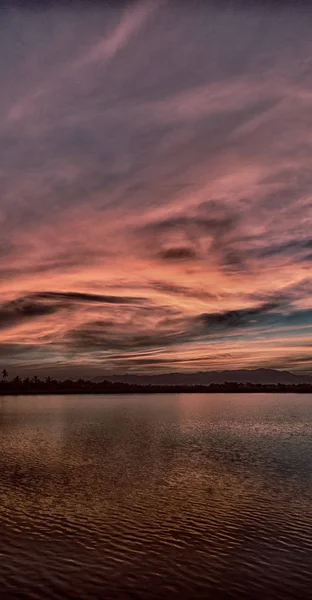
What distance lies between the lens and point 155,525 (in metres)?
26.9

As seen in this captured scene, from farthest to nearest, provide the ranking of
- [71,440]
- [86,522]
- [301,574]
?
[71,440] < [86,522] < [301,574]

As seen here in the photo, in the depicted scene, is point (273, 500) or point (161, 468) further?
point (161, 468)

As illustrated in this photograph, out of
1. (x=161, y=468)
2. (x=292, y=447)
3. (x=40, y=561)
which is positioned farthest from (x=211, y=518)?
(x=292, y=447)

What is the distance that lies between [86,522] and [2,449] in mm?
35592

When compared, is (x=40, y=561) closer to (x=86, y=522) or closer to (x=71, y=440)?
(x=86, y=522)

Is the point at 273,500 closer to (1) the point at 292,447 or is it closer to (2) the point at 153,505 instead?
(2) the point at 153,505

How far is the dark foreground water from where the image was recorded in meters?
19.1

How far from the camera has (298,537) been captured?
24.8 m

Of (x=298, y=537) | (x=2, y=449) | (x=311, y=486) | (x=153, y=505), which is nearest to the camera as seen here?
(x=298, y=537)

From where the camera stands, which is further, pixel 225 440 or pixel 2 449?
pixel 225 440

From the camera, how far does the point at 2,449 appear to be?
58.9 metres

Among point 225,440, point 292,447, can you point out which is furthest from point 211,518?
point 225,440

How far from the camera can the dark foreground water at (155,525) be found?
19.1 meters

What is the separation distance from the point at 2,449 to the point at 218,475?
31349 mm
